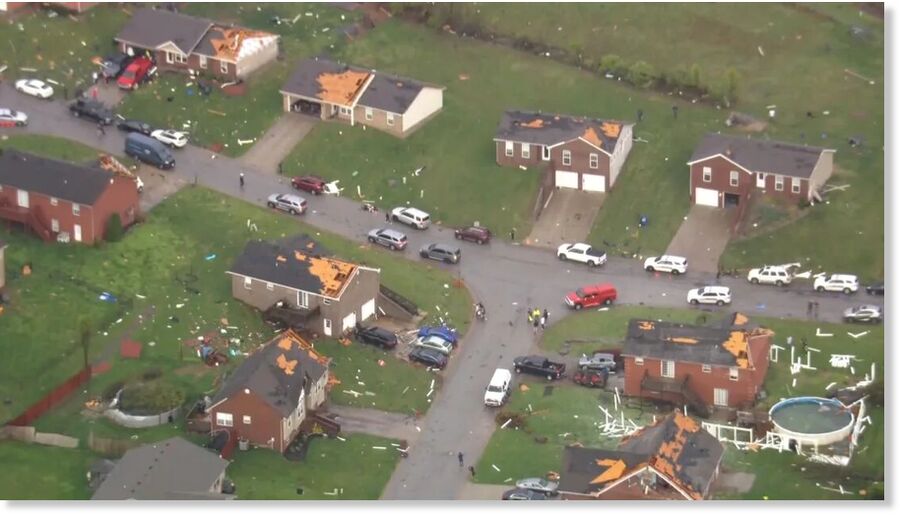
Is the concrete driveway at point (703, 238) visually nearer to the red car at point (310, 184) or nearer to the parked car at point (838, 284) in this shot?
the parked car at point (838, 284)

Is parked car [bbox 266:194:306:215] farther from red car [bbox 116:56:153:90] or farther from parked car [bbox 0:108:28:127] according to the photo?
parked car [bbox 0:108:28:127]

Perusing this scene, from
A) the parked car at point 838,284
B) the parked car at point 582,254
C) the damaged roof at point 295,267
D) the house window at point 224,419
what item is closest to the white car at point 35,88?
the damaged roof at point 295,267

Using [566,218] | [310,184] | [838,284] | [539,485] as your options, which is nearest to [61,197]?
[310,184]

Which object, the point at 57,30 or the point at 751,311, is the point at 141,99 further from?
the point at 751,311

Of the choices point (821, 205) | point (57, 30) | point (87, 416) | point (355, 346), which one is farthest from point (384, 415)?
point (57, 30)

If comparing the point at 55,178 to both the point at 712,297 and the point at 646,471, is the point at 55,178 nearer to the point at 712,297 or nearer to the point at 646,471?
the point at 712,297

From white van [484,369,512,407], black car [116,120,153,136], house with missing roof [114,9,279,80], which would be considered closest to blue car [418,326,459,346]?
white van [484,369,512,407]
